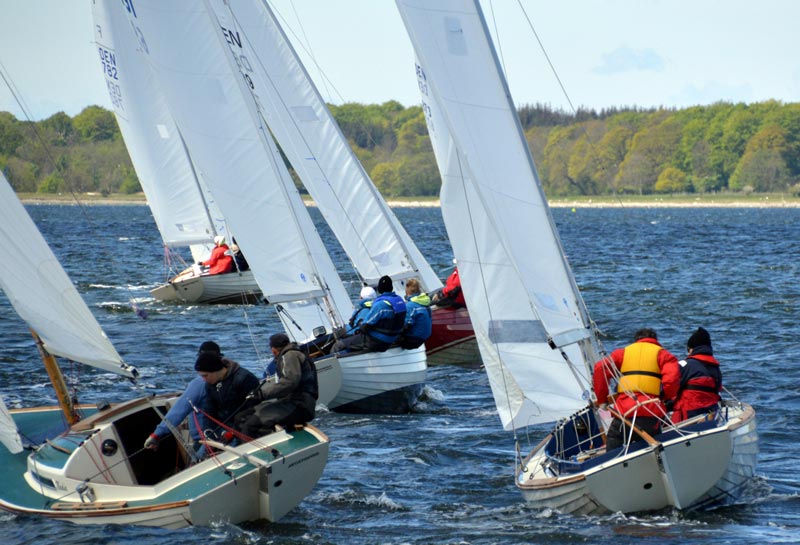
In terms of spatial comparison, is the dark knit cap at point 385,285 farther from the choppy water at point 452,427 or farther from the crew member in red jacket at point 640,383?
the crew member in red jacket at point 640,383

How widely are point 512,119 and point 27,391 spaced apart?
27.2 ft

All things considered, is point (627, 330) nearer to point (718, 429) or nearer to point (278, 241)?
point (278, 241)

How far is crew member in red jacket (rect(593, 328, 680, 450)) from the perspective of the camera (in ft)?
28.9

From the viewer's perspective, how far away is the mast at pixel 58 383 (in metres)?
9.27

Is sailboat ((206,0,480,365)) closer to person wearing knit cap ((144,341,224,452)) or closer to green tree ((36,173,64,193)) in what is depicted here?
person wearing knit cap ((144,341,224,452))

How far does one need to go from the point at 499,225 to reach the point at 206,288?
16.4 meters

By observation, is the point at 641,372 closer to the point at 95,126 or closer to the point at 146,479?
the point at 146,479

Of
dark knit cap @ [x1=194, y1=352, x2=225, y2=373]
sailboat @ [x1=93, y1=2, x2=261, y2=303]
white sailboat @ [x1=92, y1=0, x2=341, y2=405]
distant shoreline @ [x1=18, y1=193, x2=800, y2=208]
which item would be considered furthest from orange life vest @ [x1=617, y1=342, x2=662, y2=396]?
distant shoreline @ [x1=18, y1=193, x2=800, y2=208]

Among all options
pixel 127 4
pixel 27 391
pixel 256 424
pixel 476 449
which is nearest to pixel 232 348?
pixel 27 391

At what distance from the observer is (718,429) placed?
8602 mm

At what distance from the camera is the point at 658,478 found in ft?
28.1

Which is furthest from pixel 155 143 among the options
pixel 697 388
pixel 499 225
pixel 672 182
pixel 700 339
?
pixel 672 182

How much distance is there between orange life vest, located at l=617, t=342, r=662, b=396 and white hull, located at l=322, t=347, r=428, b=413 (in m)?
4.72

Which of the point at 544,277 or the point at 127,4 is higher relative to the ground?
the point at 127,4
